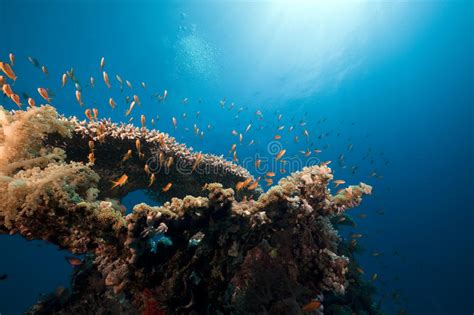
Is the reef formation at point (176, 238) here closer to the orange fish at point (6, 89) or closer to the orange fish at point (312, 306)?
the orange fish at point (312, 306)

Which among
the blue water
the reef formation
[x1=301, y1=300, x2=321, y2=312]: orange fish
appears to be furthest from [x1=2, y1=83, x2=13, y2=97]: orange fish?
the blue water

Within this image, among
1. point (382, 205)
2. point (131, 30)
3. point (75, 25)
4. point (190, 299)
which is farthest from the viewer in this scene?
point (382, 205)

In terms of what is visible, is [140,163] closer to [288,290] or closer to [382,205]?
[288,290]

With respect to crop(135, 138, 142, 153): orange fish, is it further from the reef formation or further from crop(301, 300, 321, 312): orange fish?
crop(301, 300, 321, 312): orange fish

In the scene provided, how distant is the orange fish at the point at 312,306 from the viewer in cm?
338

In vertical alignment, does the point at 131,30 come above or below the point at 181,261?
above

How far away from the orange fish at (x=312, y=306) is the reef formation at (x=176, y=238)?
1 cm

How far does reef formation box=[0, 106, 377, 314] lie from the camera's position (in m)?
2.96

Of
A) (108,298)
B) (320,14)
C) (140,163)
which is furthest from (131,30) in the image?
(108,298)

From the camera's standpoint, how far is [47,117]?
4.48m

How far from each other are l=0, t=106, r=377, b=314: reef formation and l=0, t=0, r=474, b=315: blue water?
115 feet

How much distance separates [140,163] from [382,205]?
80.5 metres

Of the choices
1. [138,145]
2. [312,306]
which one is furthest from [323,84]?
[312,306]

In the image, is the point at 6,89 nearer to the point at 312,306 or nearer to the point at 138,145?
the point at 138,145
